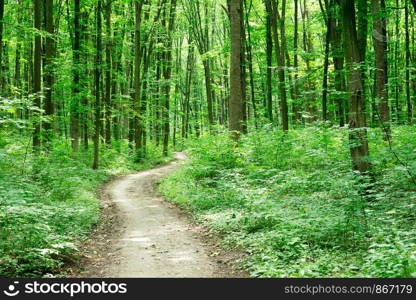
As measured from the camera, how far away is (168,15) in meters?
29.9

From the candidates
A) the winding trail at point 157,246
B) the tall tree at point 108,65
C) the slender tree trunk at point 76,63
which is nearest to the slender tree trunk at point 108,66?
the tall tree at point 108,65

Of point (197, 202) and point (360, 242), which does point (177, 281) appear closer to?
point (360, 242)

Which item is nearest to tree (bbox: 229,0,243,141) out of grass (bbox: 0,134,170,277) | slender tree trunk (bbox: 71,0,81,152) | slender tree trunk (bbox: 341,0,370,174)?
slender tree trunk (bbox: 341,0,370,174)

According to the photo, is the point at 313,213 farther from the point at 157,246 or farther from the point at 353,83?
the point at 157,246

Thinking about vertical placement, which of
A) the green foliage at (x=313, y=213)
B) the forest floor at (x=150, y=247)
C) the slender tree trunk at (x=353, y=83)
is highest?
the slender tree trunk at (x=353, y=83)

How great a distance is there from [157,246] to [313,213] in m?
3.60

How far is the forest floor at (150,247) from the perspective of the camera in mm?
6195

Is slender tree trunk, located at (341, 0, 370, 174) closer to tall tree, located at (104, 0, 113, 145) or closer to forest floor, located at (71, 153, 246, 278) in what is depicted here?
forest floor, located at (71, 153, 246, 278)

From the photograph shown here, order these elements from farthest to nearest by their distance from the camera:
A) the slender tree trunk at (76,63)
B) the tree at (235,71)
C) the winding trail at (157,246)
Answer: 1. the slender tree trunk at (76,63)
2. the tree at (235,71)
3. the winding trail at (157,246)

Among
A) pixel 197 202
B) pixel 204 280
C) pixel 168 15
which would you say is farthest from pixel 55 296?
pixel 168 15

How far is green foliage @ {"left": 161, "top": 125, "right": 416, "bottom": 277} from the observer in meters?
5.41

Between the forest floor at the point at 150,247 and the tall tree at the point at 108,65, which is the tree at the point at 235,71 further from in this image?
the tall tree at the point at 108,65

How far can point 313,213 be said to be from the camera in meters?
7.35

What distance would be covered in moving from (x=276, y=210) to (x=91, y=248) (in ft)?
14.7
